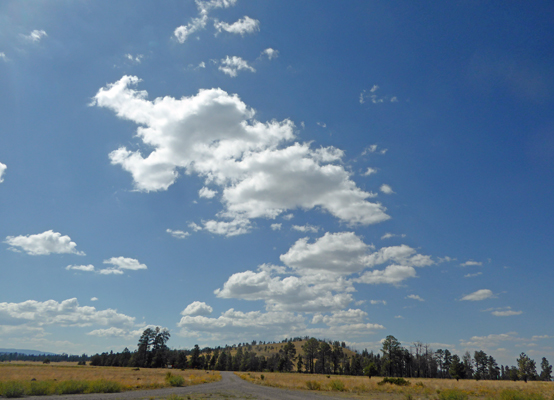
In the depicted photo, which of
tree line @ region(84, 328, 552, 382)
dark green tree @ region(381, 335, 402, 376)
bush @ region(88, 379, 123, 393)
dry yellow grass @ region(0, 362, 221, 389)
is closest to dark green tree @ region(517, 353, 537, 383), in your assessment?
tree line @ region(84, 328, 552, 382)

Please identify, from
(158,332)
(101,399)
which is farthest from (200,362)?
(101,399)

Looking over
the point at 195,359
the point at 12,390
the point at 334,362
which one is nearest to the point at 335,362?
the point at 334,362

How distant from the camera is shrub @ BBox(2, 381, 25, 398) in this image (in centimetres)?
2509

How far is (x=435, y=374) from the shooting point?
131 m

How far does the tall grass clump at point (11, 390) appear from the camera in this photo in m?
25.0

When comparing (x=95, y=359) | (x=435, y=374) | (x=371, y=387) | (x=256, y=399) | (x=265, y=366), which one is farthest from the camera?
(x=265, y=366)

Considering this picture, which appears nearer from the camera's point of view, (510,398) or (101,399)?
(101,399)

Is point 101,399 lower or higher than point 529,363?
higher

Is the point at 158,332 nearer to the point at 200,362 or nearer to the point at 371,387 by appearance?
the point at 200,362

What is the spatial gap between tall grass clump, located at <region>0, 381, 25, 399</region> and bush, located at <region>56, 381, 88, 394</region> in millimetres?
3376

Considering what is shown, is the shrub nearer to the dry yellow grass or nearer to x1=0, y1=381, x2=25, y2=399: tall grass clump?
x1=0, y1=381, x2=25, y2=399: tall grass clump

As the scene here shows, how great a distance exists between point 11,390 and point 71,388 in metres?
5.80

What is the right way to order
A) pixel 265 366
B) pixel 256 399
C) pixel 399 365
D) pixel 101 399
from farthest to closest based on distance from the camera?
pixel 265 366 < pixel 399 365 < pixel 256 399 < pixel 101 399

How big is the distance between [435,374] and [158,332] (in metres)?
115
